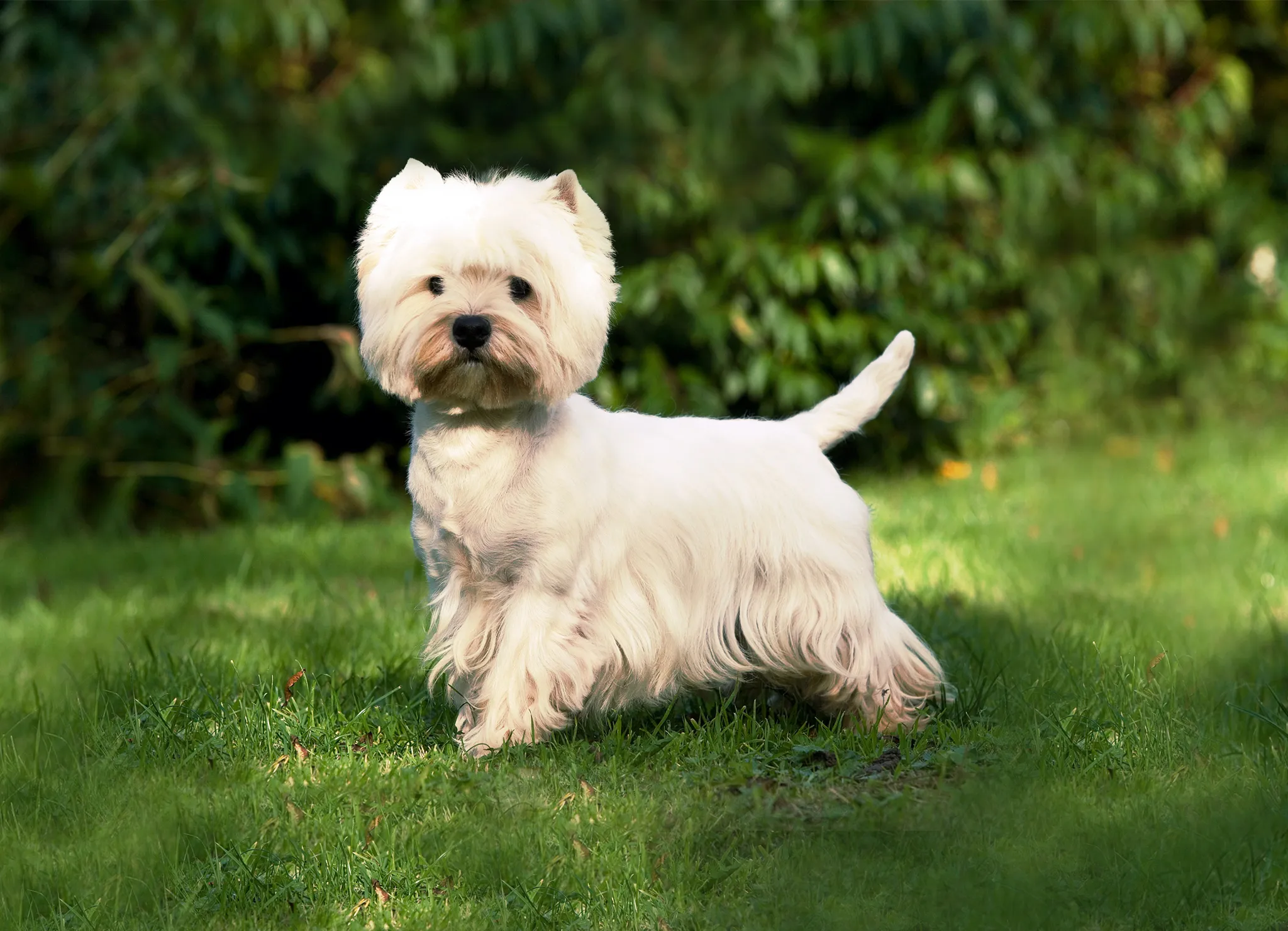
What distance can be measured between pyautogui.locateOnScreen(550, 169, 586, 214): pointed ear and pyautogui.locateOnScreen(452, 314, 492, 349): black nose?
15.5 inches

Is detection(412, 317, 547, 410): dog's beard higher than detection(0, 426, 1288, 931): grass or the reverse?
higher

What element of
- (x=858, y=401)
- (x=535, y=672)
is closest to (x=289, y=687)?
(x=535, y=672)

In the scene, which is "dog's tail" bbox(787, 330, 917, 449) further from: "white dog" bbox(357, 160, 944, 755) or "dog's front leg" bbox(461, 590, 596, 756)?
"dog's front leg" bbox(461, 590, 596, 756)

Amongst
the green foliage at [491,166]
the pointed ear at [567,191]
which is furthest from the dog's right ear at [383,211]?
the green foliage at [491,166]

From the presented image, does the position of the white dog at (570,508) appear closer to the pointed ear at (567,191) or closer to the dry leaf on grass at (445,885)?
the pointed ear at (567,191)

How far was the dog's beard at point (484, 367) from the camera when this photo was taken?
3096 mm

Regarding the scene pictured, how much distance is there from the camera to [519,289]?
3199 mm

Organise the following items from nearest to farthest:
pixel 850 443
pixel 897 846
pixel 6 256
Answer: pixel 897 846, pixel 6 256, pixel 850 443

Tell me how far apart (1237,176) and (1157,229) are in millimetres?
529

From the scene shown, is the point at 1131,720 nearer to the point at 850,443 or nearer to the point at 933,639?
the point at 933,639

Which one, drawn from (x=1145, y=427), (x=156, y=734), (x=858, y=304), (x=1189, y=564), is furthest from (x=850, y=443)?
(x=156, y=734)

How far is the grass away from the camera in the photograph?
2.72 metres

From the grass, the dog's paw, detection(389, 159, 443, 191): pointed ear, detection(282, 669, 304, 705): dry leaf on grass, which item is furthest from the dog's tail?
detection(282, 669, 304, 705): dry leaf on grass

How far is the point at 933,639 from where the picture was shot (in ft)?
14.1
